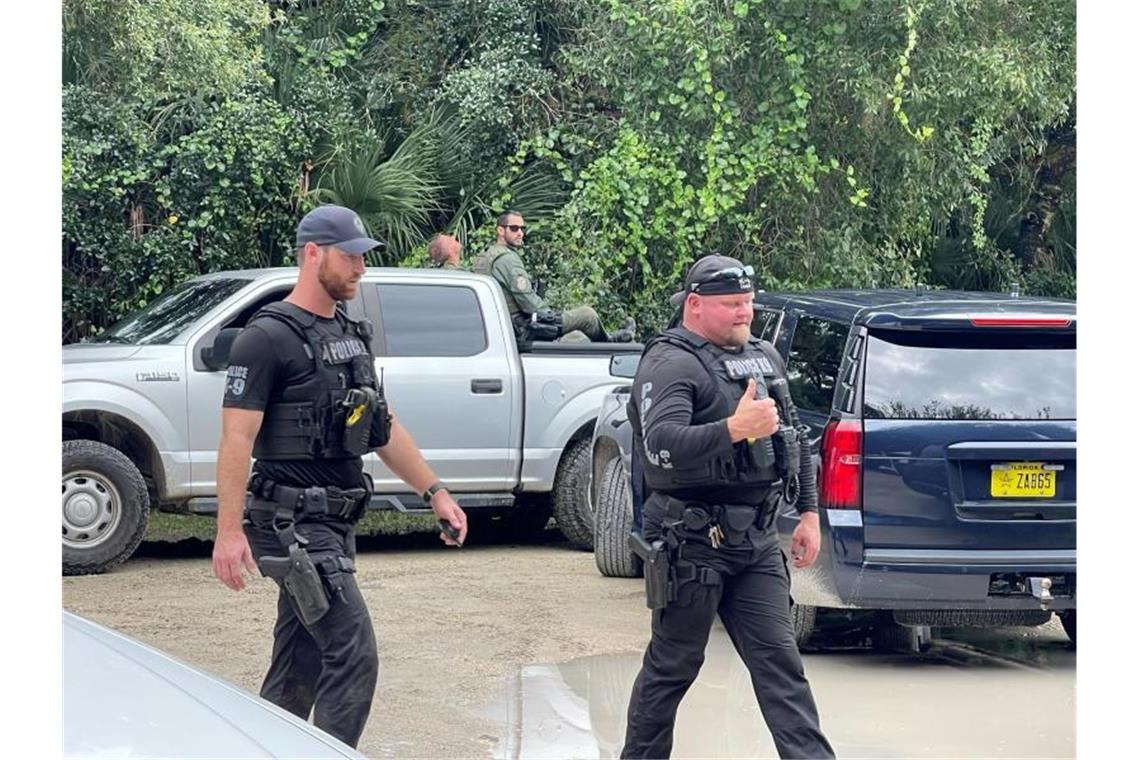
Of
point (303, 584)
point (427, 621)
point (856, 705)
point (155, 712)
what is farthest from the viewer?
point (427, 621)

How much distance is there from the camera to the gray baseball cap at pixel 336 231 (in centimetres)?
525

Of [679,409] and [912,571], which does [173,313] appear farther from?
[679,409]

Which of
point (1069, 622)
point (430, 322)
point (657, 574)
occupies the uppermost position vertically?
point (430, 322)

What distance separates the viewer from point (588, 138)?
14594mm

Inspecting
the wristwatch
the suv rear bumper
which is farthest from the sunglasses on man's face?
the suv rear bumper

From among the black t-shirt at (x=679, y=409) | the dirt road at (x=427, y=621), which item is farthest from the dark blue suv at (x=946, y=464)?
the black t-shirt at (x=679, y=409)

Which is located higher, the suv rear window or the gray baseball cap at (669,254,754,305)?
the gray baseball cap at (669,254,754,305)

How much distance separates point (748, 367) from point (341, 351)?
1306 mm

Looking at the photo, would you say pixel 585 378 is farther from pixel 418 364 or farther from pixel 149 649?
pixel 149 649

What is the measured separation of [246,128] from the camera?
44.5ft

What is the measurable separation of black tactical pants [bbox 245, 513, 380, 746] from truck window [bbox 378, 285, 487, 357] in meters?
5.26

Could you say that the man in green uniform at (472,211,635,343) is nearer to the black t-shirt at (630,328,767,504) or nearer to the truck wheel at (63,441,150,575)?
the truck wheel at (63,441,150,575)

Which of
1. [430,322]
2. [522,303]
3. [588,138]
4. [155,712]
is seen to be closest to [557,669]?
[430,322]

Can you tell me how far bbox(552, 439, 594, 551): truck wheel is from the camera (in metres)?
Answer: 10.8
